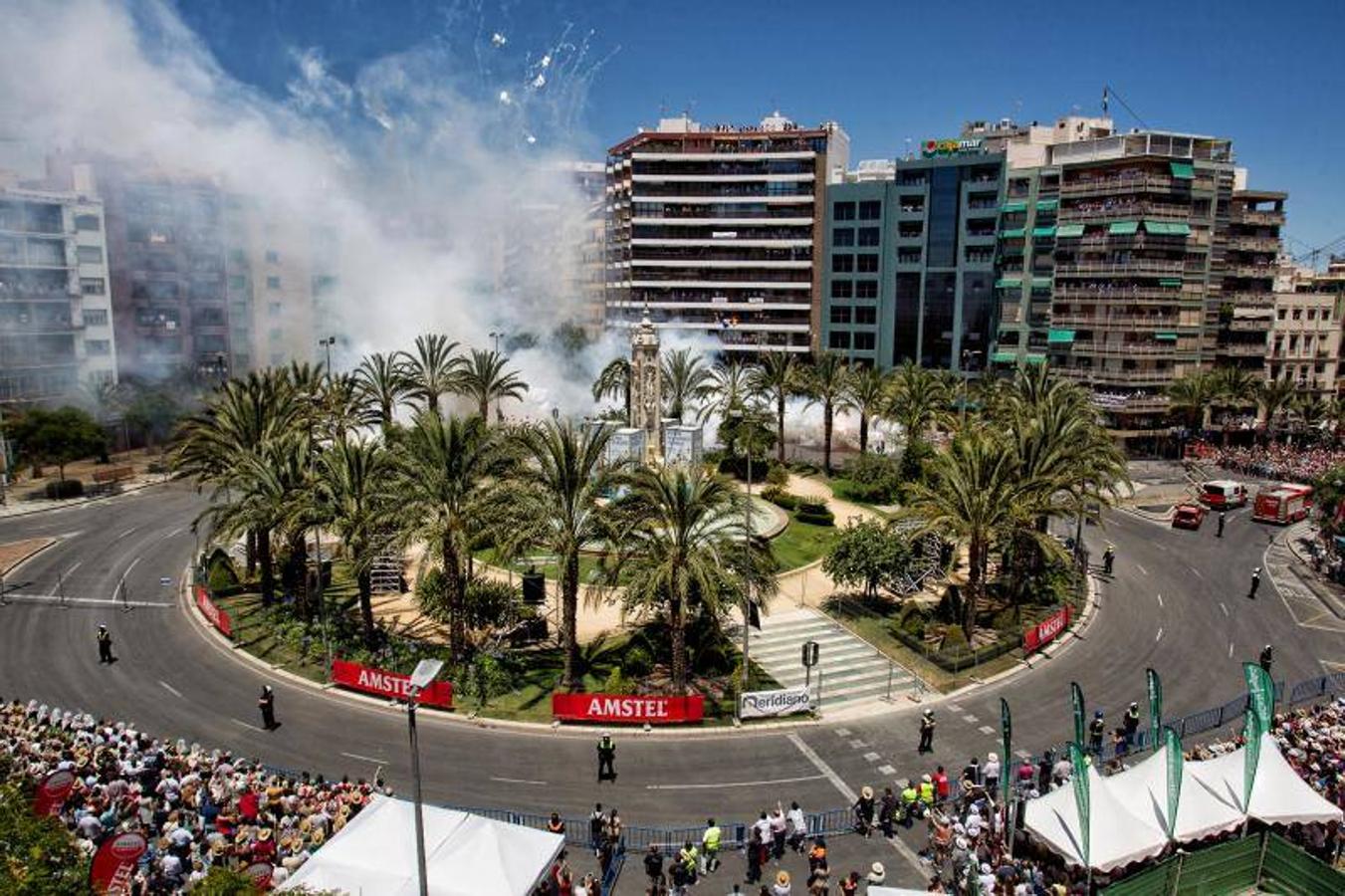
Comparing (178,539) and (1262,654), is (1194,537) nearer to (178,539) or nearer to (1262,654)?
(1262,654)

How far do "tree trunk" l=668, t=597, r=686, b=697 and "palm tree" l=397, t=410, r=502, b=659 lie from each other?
304 inches

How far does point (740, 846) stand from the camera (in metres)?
24.2

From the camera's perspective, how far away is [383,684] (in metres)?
33.7

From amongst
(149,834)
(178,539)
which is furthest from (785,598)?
(178,539)

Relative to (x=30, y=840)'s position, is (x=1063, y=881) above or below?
below

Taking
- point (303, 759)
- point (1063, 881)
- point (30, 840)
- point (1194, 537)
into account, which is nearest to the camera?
point (30, 840)

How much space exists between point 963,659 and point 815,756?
394 inches

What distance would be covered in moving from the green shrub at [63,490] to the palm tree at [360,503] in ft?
136

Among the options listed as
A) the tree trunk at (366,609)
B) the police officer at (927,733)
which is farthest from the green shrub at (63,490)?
the police officer at (927,733)

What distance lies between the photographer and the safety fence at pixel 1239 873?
20.8 metres

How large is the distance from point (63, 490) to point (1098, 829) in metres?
70.9

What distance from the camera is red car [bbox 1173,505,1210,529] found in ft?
200

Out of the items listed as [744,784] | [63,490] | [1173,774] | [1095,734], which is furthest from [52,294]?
[1173,774]

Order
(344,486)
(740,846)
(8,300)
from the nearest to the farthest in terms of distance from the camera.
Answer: (740,846) → (344,486) → (8,300)
